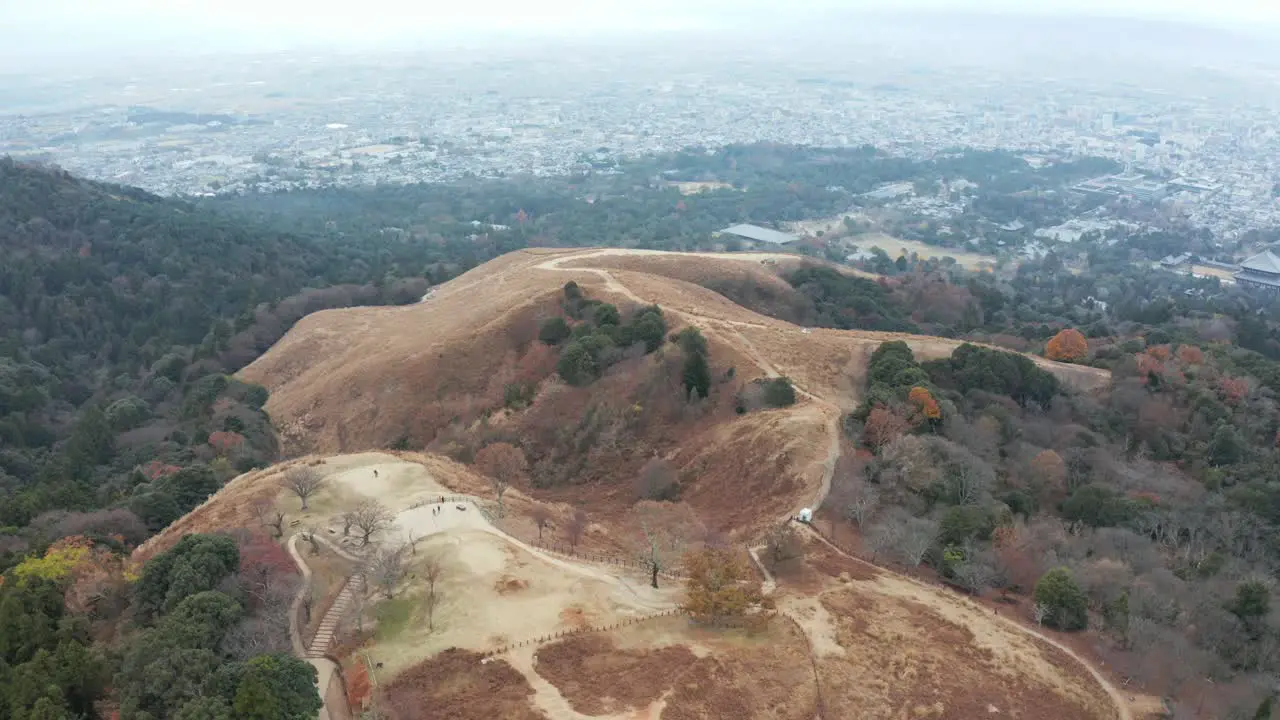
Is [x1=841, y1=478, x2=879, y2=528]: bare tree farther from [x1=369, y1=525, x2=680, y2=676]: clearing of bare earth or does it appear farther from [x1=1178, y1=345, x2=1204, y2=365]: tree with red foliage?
[x1=1178, y1=345, x2=1204, y2=365]: tree with red foliage

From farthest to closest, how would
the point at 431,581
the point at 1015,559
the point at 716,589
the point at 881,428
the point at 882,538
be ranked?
the point at 881,428, the point at 882,538, the point at 1015,559, the point at 431,581, the point at 716,589

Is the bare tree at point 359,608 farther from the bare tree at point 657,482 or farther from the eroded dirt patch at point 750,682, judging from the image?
the bare tree at point 657,482

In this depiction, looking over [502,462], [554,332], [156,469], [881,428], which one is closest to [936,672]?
[881,428]

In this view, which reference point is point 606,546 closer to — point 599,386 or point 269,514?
point 269,514

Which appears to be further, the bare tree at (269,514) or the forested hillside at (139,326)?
the forested hillside at (139,326)

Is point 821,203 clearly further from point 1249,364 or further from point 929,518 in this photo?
point 929,518

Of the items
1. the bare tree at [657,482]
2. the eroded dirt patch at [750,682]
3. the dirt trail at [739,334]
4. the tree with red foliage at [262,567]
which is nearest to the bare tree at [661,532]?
the bare tree at [657,482]

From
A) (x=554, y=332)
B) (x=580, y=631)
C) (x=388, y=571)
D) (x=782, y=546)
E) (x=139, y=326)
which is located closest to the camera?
(x=580, y=631)
